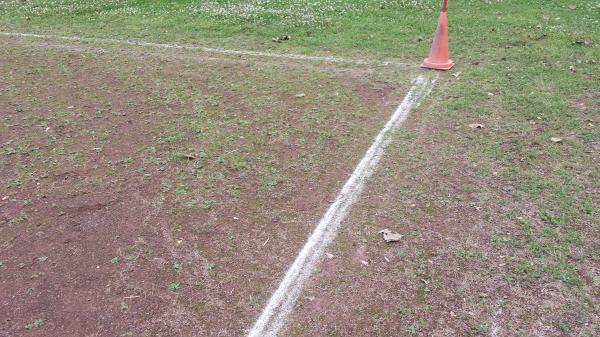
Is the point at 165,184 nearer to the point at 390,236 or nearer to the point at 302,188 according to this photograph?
the point at 302,188

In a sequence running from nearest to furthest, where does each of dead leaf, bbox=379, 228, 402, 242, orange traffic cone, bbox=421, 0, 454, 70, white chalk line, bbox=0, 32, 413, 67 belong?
dead leaf, bbox=379, 228, 402, 242, orange traffic cone, bbox=421, 0, 454, 70, white chalk line, bbox=0, 32, 413, 67

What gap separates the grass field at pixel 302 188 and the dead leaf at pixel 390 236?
0.15ft

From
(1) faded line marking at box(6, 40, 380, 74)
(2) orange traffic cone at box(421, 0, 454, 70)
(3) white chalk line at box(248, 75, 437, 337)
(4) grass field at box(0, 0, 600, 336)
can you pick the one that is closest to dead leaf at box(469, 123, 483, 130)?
(4) grass field at box(0, 0, 600, 336)

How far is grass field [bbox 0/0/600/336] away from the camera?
3279mm

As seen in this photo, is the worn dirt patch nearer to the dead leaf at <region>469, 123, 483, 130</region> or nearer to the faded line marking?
the faded line marking

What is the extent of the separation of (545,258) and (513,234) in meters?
0.31

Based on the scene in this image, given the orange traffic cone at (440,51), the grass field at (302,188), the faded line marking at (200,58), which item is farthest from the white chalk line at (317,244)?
the faded line marking at (200,58)

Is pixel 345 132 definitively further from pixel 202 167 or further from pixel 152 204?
pixel 152 204

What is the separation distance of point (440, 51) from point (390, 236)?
4.00 meters

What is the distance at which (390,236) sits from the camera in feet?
12.6

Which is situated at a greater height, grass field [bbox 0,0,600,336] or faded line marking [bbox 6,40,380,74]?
faded line marking [bbox 6,40,380,74]

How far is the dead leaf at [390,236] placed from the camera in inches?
150

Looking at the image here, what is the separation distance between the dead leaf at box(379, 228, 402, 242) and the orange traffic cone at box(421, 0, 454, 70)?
378 cm

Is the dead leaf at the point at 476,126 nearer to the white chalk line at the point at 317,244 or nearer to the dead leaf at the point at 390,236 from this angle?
the white chalk line at the point at 317,244
